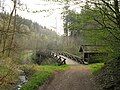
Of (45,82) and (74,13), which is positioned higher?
(74,13)

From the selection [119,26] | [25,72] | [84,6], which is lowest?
[25,72]

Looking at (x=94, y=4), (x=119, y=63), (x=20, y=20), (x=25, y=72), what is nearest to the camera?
(x=94, y=4)

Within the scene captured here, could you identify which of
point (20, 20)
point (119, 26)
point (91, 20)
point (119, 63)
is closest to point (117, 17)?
point (119, 26)

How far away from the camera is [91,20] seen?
11391 mm

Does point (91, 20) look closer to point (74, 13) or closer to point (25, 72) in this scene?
point (74, 13)

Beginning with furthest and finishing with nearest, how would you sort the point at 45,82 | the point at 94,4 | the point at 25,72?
1. the point at 25,72
2. the point at 45,82
3. the point at 94,4

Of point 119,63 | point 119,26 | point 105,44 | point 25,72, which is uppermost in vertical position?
point 119,26

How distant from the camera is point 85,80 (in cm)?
1850

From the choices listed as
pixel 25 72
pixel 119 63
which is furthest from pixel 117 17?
pixel 25 72

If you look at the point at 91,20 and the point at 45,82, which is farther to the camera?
the point at 45,82

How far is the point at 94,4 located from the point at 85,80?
8.65 m

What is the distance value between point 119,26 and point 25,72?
53.9ft

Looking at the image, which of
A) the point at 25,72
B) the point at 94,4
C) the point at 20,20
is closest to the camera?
the point at 94,4

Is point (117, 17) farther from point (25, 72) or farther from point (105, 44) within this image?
point (25, 72)
